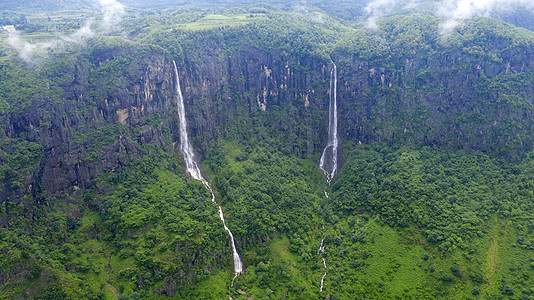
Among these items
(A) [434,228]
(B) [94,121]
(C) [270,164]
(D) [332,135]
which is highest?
(B) [94,121]

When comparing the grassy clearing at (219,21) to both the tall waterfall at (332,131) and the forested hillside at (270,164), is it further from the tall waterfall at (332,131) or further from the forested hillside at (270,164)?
the tall waterfall at (332,131)

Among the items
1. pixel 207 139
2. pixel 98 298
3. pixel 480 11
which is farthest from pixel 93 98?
pixel 480 11

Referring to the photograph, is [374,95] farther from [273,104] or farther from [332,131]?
[273,104]

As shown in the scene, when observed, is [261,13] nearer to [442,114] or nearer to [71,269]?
[442,114]

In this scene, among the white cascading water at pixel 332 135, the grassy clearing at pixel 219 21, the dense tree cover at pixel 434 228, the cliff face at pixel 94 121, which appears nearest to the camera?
the dense tree cover at pixel 434 228

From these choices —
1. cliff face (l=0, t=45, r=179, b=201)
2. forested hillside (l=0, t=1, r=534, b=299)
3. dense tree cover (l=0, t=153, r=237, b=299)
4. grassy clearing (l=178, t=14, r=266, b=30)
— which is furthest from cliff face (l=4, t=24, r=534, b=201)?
grassy clearing (l=178, t=14, r=266, b=30)

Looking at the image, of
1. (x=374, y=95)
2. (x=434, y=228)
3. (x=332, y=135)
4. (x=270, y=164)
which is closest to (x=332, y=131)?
→ (x=332, y=135)

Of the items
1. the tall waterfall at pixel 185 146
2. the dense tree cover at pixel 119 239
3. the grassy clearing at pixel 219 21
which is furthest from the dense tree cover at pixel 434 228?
the grassy clearing at pixel 219 21

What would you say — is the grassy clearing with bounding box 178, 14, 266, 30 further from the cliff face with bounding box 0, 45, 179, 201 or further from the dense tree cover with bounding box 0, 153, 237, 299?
the dense tree cover with bounding box 0, 153, 237, 299
